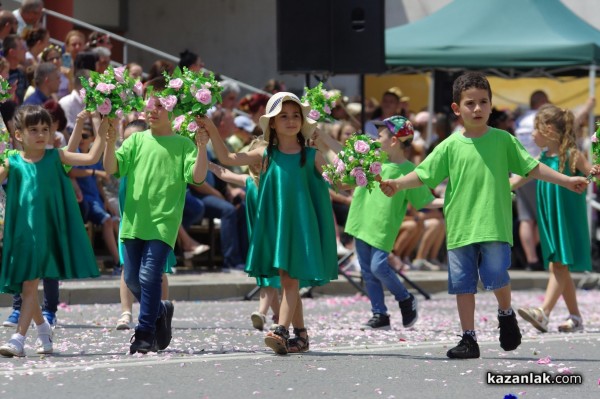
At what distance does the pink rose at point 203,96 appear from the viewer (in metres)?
8.60

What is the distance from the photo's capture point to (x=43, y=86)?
48.4 feet

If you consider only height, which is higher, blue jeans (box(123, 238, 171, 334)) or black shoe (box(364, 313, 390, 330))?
blue jeans (box(123, 238, 171, 334))

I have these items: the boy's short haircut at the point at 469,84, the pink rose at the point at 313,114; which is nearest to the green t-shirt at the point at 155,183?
the pink rose at the point at 313,114

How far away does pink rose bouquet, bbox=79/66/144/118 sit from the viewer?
8.85m

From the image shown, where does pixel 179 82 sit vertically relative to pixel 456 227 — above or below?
above

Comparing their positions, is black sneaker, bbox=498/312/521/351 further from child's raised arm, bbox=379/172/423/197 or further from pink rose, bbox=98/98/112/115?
pink rose, bbox=98/98/112/115

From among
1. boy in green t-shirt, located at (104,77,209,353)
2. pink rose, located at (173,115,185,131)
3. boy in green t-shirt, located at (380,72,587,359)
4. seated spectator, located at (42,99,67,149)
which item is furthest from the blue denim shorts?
seated spectator, located at (42,99,67,149)

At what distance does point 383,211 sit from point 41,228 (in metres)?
3.32

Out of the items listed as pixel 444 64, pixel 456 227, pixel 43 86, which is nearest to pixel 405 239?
pixel 444 64

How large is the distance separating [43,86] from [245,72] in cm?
1056

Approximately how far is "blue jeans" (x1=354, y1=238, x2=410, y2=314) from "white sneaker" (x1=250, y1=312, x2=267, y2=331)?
3.12ft

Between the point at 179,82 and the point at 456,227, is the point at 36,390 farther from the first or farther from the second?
the point at 456,227

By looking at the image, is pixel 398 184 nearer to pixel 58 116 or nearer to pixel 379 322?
pixel 379 322

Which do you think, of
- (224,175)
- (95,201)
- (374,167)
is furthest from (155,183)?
(95,201)
